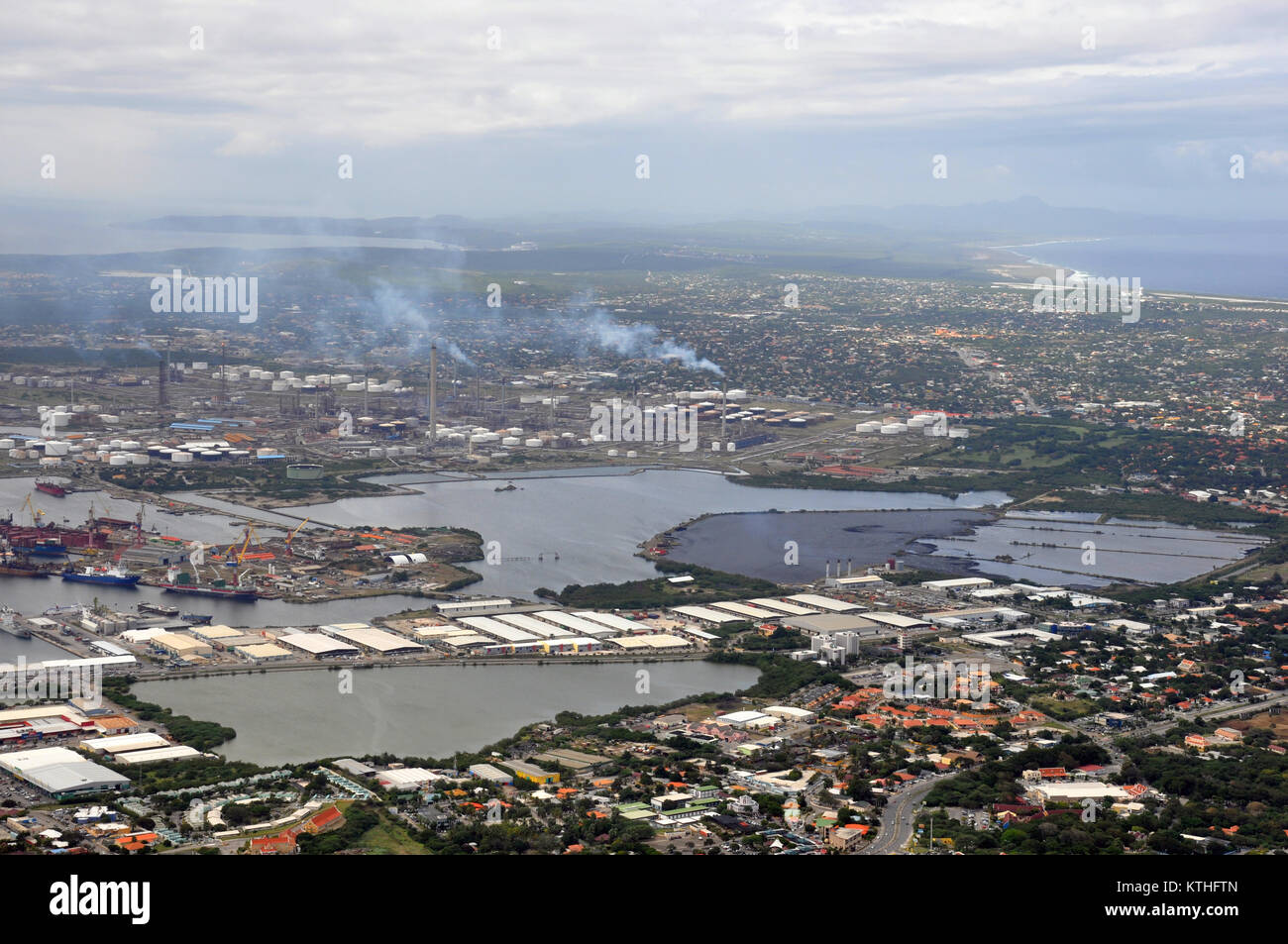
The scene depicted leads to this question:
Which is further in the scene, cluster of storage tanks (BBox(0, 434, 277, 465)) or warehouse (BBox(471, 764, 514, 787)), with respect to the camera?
cluster of storage tanks (BBox(0, 434, 277, 465))

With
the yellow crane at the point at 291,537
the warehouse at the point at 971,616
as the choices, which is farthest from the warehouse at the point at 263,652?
the warehouse at the point at 971,616

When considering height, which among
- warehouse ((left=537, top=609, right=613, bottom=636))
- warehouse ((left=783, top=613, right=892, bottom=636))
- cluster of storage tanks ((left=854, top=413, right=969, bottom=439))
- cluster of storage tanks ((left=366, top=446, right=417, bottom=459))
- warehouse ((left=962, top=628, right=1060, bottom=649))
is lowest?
warehouse ((left=962, top=628, right=1060, bottom=649))

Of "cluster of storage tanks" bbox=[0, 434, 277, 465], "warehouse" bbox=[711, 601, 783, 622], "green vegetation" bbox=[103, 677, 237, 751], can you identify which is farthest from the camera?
"cluster of storage tanks" bbox=[0, 434, 277, 465]

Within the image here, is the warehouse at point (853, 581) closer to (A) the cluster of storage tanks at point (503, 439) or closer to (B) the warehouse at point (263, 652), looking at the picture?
(B) the warehouse at point (263, 652)

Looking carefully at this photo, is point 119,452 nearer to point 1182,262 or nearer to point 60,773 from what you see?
point 60,773
